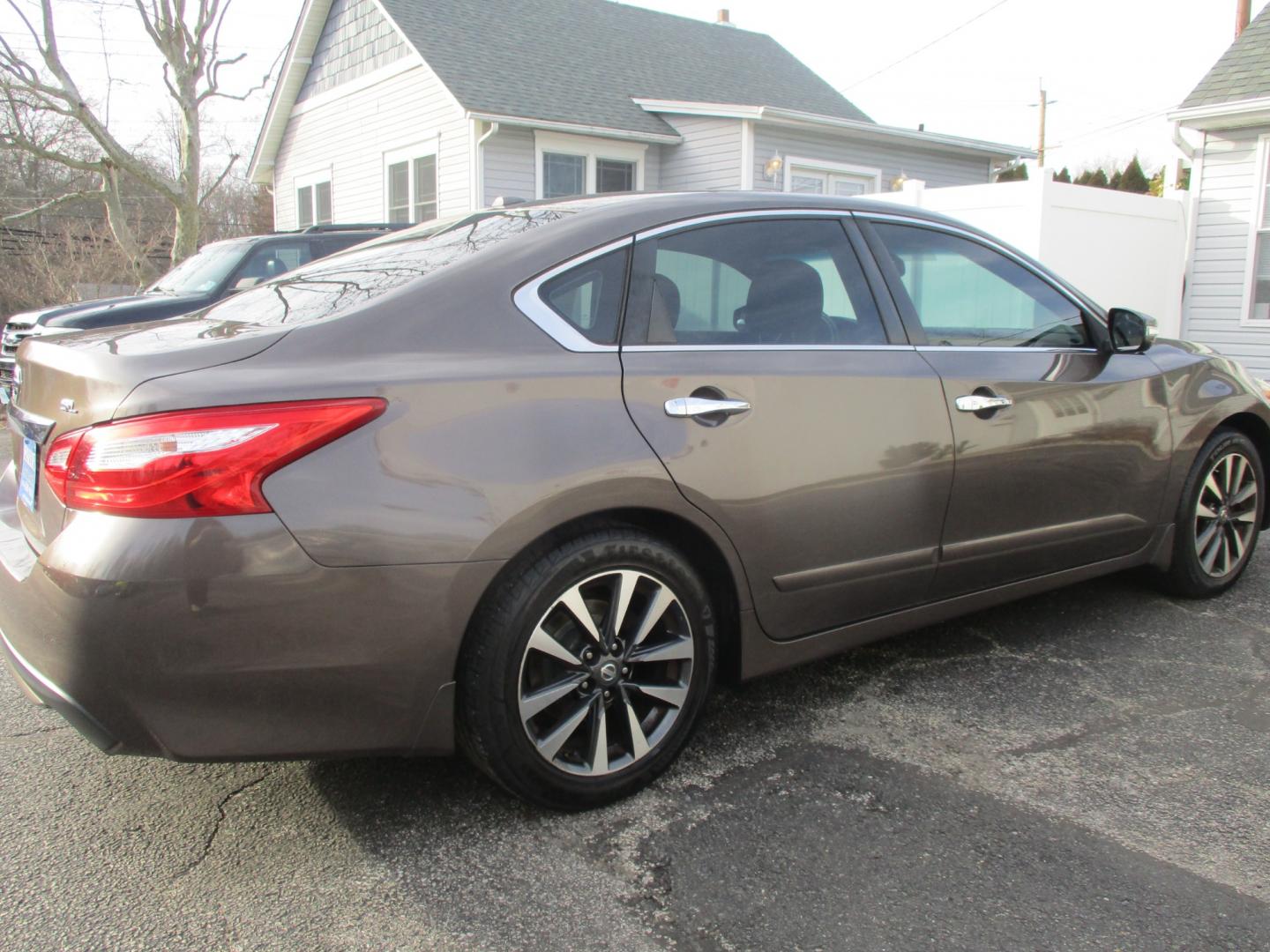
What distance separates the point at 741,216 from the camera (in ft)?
9.97

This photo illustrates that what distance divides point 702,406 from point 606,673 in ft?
2.37

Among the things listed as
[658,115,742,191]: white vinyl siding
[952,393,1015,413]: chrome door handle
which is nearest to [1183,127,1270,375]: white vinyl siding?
[658,115,742,191]: white vinyl siding

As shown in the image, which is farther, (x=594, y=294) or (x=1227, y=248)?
(x=1227, y=248)

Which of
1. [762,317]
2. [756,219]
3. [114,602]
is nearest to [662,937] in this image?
[114,602]

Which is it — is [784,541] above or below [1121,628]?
above

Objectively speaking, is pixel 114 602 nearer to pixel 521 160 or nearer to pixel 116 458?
pixel 116 458

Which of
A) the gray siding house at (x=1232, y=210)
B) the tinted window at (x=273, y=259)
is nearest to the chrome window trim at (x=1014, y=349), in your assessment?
the tinted window at (x=273, y=259)

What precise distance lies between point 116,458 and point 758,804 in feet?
5.70

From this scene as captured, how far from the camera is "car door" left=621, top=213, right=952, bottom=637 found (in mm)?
2676

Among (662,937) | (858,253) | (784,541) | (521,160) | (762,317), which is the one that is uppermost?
(521,160)

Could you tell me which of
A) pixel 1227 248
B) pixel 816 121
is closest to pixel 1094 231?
pixel 1227 248

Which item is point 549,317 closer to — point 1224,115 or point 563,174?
point 1224,115

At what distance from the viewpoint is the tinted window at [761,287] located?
280 centimetres

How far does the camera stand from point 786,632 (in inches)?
116
